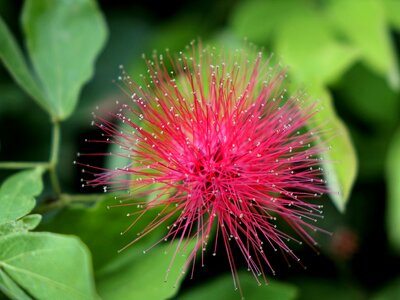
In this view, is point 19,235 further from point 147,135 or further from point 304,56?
point 304,56

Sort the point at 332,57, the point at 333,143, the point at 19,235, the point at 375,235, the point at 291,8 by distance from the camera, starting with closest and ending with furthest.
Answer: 1. the point at 19,235
2. the point at 333,143
3. the point at 332,57
4. the point at 291,8
5. the point at 375,235

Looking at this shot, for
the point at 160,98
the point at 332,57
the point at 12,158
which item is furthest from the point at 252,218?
the point at 12,158

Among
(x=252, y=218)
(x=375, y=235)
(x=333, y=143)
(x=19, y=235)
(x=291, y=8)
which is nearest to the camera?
(x=19, y=235)

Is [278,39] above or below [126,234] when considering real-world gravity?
above

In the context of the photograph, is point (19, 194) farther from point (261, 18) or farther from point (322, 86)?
point (261, 18)

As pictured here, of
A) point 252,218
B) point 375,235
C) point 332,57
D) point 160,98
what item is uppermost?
point 332,57

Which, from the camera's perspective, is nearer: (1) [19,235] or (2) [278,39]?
(1) [19,235]

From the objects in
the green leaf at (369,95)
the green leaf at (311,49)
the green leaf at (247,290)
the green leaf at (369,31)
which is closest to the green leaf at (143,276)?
the green leaf at (247,290)

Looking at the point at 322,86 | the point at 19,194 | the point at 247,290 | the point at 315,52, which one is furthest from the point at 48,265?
the point at 315,52
